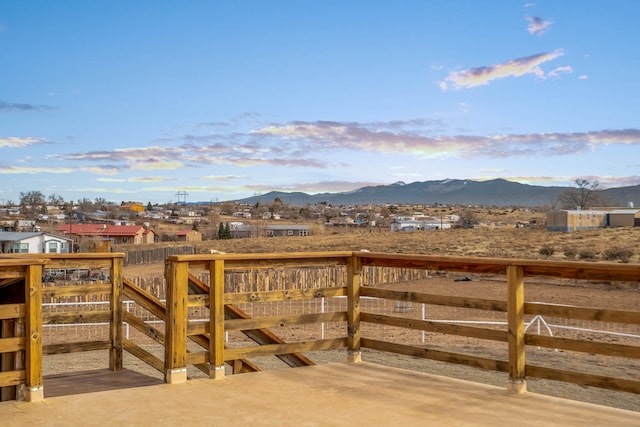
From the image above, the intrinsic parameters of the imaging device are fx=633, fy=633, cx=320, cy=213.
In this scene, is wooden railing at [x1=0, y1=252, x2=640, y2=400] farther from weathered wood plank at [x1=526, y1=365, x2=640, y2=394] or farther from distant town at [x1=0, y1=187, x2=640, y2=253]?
distant town at [x1=0, y1=187, x2=640, y2=253]

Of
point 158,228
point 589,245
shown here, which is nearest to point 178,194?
point 158,228

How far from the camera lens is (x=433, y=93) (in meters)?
26.3

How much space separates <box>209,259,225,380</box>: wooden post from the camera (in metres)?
5.31

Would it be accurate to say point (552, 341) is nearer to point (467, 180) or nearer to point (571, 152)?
point (571, 152)

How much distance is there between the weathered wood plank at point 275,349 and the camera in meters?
5.49

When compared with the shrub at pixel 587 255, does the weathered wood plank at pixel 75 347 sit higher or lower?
higher

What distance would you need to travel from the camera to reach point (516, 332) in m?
5.00

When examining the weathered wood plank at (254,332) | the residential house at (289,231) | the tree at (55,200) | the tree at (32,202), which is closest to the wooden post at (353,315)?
the weathered wood plank at (254,332)

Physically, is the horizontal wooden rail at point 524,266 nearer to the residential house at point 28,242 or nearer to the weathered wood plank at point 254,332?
the weathered wood plank at point 254,332

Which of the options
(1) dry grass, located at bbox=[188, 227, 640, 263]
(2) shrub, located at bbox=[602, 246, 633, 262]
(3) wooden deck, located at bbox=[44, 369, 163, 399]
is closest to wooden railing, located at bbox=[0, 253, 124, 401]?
(3) wooden deck, located at bbox=[44, 369, 163, 399]

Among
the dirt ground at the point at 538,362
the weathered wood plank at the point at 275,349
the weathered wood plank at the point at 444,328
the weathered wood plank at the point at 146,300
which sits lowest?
the dirt ground at the point at 538,362

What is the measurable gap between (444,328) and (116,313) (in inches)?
125

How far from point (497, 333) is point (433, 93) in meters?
22.2

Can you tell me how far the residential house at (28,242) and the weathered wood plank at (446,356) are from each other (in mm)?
37472
